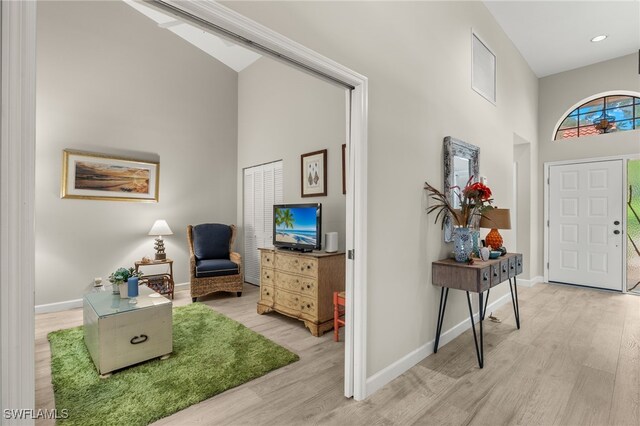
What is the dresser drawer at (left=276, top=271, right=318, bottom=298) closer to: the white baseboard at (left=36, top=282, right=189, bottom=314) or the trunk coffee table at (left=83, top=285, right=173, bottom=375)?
the trunk coffee table at (left=83, top=285, right=173, bottom=375)

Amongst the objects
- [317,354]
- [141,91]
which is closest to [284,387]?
[317,354]

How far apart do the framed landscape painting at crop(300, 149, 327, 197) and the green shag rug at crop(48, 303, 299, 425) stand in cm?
186

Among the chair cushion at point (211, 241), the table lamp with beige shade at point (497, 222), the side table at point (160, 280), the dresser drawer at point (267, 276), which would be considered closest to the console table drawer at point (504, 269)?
the table lamp with beige shade at point (497, 222)

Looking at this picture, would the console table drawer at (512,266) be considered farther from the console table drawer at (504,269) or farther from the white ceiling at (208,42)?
the white ceiling at (208,42)

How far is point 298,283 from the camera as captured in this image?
3.36 m

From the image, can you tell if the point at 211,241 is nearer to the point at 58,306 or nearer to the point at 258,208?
the point at 258,208

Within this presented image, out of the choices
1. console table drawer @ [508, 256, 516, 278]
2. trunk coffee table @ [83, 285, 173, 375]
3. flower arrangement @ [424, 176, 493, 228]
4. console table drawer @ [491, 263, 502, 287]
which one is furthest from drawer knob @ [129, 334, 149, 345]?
console table drawer @ [508, 256, 516, 278]

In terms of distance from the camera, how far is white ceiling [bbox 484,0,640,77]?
361 cm

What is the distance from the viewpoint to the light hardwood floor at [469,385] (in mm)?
1858

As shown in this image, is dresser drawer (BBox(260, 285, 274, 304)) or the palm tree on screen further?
the palm tree on screen

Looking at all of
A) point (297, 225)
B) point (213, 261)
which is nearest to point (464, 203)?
point (297, 225)

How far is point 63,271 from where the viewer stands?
394 cm

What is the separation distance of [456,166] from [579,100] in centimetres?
371

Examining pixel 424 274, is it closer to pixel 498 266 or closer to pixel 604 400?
pixel 498 266
